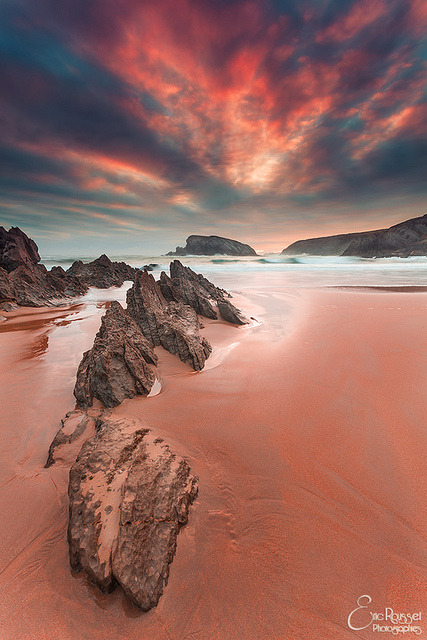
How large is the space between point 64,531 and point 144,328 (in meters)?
3.89

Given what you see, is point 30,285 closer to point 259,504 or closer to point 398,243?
point 259,504

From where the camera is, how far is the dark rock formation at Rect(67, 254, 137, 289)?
2130 cm

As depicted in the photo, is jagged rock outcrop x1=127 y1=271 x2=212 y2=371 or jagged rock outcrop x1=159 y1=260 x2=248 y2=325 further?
jagged rock outcrop x1=159 y1=260 x2=248 y2=325

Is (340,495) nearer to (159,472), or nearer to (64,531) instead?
(159,472)

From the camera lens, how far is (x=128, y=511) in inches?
64.6

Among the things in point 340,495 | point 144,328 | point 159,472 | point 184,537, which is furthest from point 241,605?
point 144,328

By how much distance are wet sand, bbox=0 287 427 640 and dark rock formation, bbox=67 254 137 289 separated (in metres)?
19.2

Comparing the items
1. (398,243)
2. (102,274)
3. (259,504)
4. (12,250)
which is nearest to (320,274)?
(102,274)

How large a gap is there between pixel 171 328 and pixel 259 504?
3459 mm

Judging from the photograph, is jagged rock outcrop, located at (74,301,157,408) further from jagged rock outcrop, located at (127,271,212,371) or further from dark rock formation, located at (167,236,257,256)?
dark rock formation, located at (167,236,257,256)

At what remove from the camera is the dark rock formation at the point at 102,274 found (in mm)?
21297

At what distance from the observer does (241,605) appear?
135cm

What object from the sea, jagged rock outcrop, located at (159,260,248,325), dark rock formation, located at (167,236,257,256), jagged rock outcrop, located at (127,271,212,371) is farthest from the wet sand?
dark rock formation, located at (167,236,257,256)

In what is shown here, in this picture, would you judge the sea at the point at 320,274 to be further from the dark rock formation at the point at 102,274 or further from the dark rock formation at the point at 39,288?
the dark rock formation at the point at 39,288
